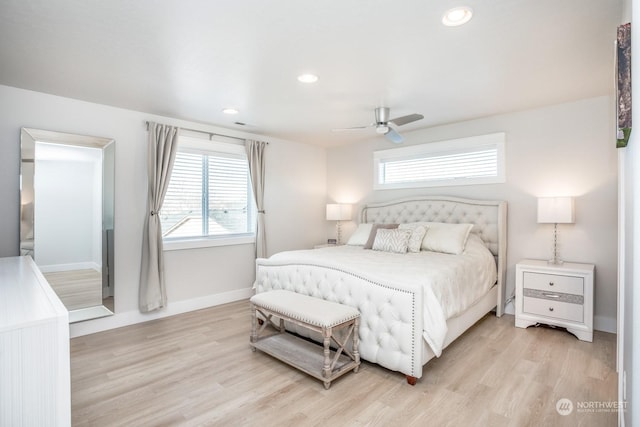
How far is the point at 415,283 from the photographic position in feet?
7.88

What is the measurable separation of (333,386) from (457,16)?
2.53 meters

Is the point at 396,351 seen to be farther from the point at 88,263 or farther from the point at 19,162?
the point at 19,162

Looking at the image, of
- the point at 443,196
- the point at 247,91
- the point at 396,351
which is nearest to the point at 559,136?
the point at 443,196

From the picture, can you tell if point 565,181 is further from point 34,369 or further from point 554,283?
point 34,369

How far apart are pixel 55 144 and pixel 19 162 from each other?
1.08ft

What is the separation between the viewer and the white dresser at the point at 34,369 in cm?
91

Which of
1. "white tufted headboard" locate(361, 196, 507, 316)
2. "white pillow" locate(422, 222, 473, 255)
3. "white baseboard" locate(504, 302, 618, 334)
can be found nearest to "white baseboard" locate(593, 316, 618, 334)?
"white baseboard" locate(504, 302, 618, 334)

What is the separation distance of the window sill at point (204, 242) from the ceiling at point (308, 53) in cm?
157

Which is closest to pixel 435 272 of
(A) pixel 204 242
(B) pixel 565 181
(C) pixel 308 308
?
(C) pixel 308 308

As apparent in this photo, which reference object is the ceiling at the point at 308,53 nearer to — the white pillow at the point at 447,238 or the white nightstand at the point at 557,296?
the white pillow at the point at 447,238

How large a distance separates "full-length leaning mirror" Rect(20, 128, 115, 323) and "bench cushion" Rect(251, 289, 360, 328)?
75.5 inches

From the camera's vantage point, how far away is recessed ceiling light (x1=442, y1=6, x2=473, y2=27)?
1916 millimetres

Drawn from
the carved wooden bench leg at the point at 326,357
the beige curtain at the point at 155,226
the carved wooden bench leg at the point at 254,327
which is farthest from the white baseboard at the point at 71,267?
the carved wooden bench leg at the point at 326,357

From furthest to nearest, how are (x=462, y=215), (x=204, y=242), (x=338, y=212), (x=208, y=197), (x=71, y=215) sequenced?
1. (x=338, y=212)
2. (x=208, y=197)
3. (x=204, y=242)
4. (x=462, y=215)
5. (x=71, y=215)
